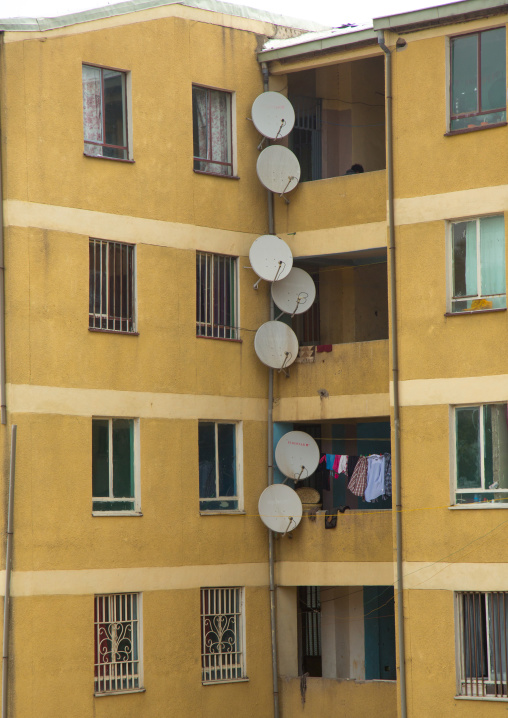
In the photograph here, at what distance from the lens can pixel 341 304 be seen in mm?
30688

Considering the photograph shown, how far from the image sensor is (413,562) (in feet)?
81.6

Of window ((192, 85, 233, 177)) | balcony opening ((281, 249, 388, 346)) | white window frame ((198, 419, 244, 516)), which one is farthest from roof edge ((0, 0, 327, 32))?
white window frame ((198, 419, 244, 516))

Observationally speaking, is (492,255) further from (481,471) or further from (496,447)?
(481,471)

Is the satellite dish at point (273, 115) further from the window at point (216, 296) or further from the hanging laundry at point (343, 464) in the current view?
Result: the hanging laundry at point (343, 464)

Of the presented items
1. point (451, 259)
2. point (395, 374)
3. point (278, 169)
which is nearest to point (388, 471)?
point (395, 374)

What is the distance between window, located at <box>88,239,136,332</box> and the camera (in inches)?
1038

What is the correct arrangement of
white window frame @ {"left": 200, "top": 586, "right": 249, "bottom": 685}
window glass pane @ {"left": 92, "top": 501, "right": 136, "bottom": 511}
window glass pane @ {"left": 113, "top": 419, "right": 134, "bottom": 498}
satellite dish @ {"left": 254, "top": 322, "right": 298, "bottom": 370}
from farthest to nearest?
satellite dish @ {"left": 254, "top": 322, "right": 298, "bottom": 370}
white window frame @ {"left": 200, "top": 586, "right": 249, "bottom": 685}
window glass pane @ {"left": 113, "top": 419, "right": 134, "bottom": 498}
window glass pane @ {"left": 92, "top": 501, "right": 136, "bottom": 511}

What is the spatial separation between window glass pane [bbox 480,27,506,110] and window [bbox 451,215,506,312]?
2132 mm

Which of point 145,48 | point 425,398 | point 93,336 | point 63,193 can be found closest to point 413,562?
point 425,398

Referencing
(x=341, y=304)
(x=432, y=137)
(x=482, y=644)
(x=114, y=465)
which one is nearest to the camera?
(x=482, y=644)

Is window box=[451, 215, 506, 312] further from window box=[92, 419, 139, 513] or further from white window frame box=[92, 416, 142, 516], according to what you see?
window box=[92, 419, 139, 513]

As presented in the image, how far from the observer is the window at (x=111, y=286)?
26.4 metres

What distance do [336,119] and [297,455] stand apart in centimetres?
779

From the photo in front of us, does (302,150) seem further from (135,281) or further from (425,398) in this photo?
(425,398)
